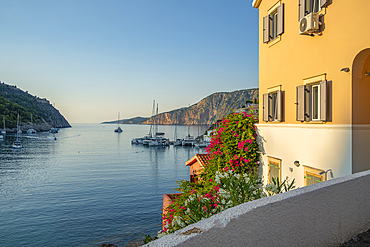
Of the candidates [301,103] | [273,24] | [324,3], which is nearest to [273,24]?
[273,24]

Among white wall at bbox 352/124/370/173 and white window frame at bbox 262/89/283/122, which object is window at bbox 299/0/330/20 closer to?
white window frame at bbox 262/89/283/122

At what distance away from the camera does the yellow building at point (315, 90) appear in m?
5.74

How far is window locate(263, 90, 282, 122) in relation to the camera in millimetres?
9093

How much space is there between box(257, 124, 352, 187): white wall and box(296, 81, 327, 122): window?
269 mm

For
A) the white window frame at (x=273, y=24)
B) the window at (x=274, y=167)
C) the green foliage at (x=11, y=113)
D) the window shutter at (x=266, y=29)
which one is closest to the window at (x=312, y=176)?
the window at (x=274, y=167)

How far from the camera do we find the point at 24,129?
14188 cm

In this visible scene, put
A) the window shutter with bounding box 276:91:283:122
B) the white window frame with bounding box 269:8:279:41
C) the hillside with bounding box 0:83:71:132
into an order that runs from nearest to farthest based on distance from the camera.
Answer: the window shutter with bounding box 276:91:283:122, the white window frame with bounding box 269:8:279:41, the hillside with bounding box 0:83:71:132

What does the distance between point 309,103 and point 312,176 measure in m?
2.02

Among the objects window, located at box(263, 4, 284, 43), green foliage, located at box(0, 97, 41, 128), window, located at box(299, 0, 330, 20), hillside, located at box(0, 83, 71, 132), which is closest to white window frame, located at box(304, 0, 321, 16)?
window, located at box(299, 0, 330, 20)

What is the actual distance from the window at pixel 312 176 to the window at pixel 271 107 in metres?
2.21

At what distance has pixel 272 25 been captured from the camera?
9594 millimetres

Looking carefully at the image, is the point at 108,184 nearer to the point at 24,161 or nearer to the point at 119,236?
the point at 119,236

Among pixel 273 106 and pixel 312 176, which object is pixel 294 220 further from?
pixel 273 106

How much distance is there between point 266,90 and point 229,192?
21.4 ft
